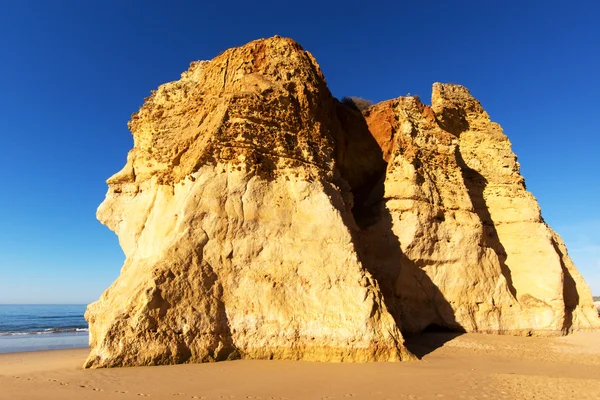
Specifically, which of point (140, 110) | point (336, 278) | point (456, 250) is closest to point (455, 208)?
point (456, 250)

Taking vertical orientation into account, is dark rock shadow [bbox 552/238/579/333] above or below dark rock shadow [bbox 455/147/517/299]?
below

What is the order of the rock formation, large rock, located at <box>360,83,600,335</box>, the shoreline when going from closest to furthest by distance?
the rock formation → large rock, located at <box>360,83,600,335</box> → the shoreline

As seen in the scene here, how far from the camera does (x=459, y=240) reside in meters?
13.7

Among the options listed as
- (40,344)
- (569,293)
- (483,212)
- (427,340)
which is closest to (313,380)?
(427,340)

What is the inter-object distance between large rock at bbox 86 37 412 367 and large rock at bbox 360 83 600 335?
2514 millimetres

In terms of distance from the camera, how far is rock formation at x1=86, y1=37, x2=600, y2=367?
8.53 meters

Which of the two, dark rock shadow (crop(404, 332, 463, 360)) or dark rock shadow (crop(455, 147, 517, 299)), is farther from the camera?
dark rock shadow (crop(455, 147, 517, 299))

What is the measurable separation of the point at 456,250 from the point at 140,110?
437 inches

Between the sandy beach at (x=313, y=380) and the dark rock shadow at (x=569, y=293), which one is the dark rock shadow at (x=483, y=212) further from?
the sandy beach at (x=313, y=380)

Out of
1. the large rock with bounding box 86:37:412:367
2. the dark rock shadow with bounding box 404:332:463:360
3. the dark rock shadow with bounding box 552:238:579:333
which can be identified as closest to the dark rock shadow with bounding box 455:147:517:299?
the dark rock shadow with bounding box 552:238:579:333

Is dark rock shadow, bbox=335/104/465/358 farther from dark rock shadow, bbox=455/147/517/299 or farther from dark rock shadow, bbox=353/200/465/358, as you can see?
dark rock shadow, bbox=455/147/517/299

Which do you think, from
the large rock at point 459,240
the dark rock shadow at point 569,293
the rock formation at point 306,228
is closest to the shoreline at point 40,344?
the rock formation at point 306,228

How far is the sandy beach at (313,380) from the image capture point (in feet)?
20.2

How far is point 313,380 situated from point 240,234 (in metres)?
3.74
